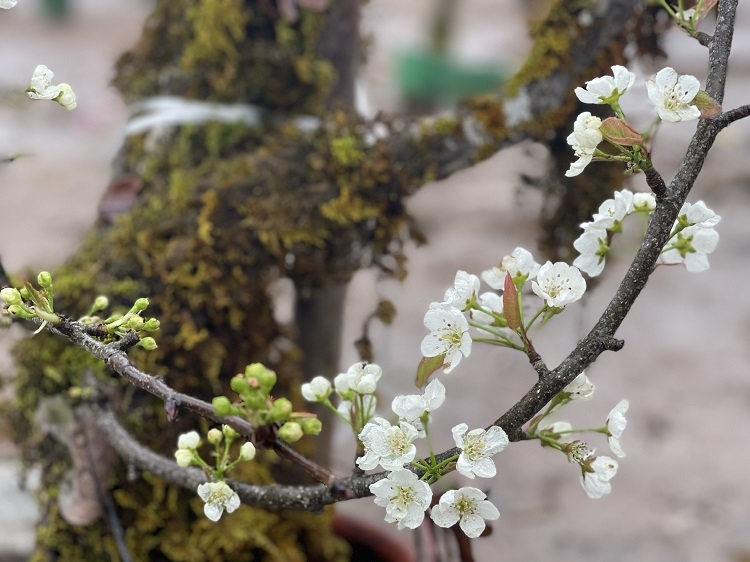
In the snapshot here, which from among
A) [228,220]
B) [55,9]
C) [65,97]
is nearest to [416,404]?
[65,97]

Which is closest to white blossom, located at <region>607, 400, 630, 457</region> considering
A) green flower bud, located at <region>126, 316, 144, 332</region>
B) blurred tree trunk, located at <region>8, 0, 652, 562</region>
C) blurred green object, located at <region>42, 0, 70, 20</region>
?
green flower bud, located at <region>126, 316, 144, 332</region>

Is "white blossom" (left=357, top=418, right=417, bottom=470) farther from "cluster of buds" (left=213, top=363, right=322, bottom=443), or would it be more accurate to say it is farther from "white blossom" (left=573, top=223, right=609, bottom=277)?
"white blossom" (left=573, top=223, right=609, bottom=277)

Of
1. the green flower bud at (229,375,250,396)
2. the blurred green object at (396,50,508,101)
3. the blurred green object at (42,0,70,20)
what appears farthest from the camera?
the blurred green object at (42,0,70,20)

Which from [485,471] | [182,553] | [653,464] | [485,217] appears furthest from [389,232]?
[485,217]

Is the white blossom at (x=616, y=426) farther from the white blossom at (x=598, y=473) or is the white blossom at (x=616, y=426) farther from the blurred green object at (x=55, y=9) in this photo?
the blurred green object at (x=55, y=9)

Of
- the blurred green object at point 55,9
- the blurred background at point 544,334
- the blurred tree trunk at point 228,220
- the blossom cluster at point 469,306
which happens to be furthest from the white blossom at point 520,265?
the blurred green object at point 55,9

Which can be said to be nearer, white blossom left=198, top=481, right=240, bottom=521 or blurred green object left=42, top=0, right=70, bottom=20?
white blossom left=198, top=481, right=240, bottom=521

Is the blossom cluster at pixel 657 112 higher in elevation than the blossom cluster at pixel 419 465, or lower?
higher
